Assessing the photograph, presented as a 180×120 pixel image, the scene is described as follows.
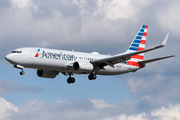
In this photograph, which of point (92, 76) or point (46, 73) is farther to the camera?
point (46, 73)

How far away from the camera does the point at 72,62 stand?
59375 mm

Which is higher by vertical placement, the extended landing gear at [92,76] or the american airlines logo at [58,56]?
the american airlines logo at [58,56]

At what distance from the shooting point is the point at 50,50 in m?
57.7

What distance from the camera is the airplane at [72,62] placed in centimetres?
5516

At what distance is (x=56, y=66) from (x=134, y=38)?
71.4 ft

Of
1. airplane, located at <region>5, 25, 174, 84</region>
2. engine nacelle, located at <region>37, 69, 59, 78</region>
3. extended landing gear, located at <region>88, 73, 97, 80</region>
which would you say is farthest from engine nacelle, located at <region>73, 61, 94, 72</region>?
engine nacelle, located at <region>37, 69, 59, 78</region>

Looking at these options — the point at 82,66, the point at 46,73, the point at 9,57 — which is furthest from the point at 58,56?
the point at 9,57

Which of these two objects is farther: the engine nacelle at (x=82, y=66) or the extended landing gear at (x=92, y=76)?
the extended landing gear at (x=92, y=76)

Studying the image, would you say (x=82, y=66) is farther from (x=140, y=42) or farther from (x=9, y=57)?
(x=140, y=42)

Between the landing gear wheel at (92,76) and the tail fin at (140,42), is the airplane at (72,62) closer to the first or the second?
the landing gear wheel at (92,76)

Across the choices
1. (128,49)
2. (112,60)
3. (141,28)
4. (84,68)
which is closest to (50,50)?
(84,68)

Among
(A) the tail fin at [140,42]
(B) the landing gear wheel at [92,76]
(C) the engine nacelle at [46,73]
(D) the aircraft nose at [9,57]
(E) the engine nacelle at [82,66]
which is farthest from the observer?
(A) the tail fin at [140,42]

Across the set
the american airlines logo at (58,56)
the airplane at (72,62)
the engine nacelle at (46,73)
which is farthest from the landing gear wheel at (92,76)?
the engine nacelle at (46,73)

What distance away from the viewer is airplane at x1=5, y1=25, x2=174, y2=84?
55156 mm
